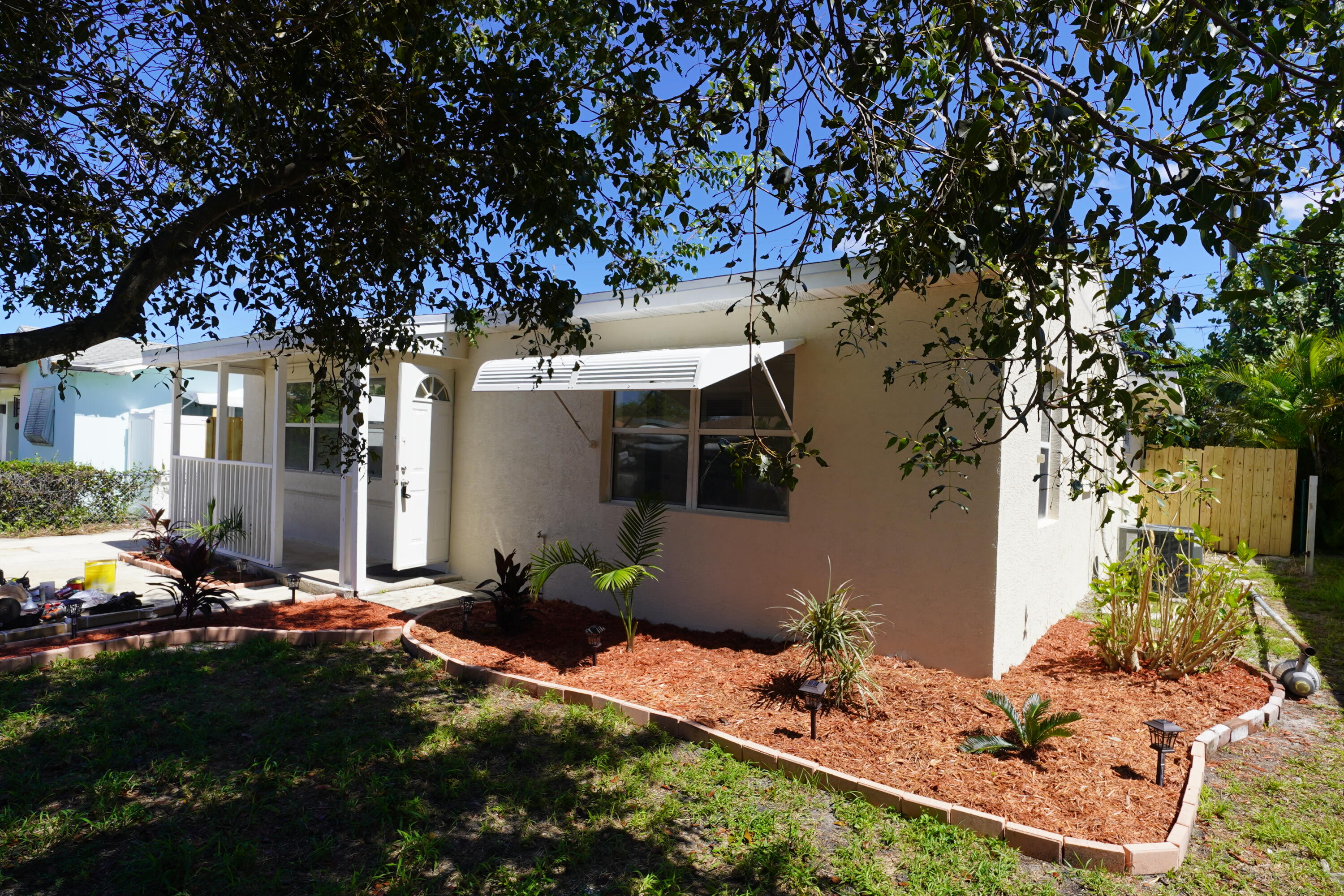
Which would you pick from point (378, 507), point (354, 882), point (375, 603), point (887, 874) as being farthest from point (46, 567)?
point (887, 874)

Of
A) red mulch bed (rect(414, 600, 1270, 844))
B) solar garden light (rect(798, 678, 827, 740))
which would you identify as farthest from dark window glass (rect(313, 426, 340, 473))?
solar garden light (rect(798, 678, 827, 740))

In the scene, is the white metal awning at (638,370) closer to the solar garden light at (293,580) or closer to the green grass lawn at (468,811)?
the green grass lawn at (468,811)

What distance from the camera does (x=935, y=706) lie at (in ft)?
18.0

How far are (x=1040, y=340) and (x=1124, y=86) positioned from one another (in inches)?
42.4

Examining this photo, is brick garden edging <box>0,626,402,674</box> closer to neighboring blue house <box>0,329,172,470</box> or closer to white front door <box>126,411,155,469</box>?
neighboring blue house <box>0,329,172,470</box>

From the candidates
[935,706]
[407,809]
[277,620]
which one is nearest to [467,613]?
[277,620]

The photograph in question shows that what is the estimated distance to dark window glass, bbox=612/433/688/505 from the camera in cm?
798

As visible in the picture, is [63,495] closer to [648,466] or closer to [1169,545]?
[648,466]

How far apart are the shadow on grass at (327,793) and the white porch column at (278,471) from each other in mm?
3763

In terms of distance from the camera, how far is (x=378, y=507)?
11414 mm

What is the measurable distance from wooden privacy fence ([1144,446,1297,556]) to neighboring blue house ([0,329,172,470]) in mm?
20816

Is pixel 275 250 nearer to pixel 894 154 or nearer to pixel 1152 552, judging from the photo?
pixel 894 154

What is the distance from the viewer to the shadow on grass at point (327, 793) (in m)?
3.48

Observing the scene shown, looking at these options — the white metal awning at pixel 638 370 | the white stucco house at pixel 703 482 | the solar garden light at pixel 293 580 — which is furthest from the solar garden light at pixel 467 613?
the solar garden light at pixel 293 580
